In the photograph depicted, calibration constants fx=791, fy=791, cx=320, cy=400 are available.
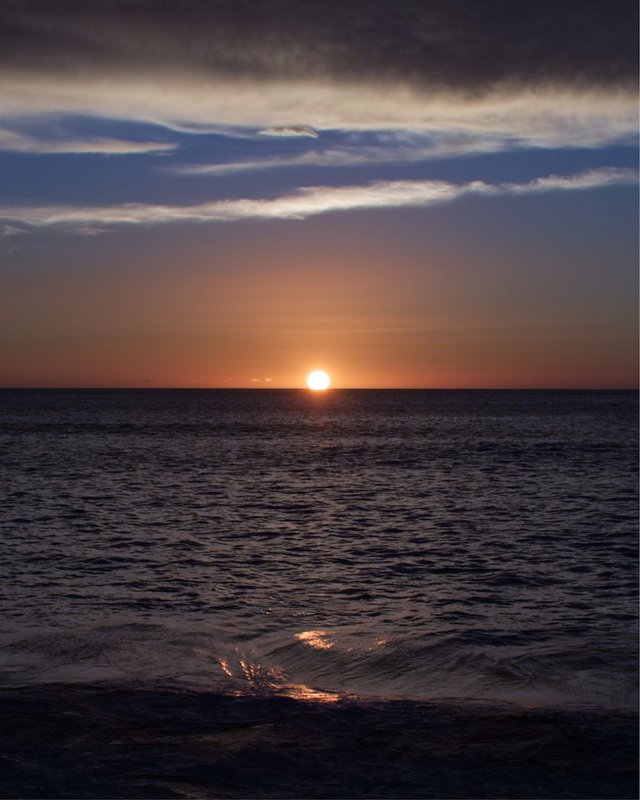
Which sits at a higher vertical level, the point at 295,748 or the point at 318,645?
the point at 295,748

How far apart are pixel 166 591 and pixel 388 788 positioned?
1258 cm

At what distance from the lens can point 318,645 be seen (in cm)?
1605

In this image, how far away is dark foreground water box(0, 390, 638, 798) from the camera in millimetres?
10023

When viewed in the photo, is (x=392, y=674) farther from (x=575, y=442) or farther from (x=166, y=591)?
(x=575, y=442)

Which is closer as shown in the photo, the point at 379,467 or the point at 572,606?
the point at 572,606

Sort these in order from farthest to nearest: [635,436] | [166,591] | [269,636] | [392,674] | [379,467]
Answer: [635,436]
[379,467]
[166,591]
[269,636]
[392,674]

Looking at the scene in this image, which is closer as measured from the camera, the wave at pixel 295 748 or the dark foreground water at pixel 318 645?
the wave at pixel 295 748

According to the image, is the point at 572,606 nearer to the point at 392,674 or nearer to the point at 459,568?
the point at 459,568

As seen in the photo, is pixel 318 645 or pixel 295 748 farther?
pixel 318 645

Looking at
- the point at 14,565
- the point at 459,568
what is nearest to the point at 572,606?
the point at 459,568

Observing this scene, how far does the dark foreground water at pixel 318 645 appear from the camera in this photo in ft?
32.9

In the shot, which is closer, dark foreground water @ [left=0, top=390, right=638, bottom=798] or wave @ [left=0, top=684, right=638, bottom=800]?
wave @ [left=0, top=684, right=638, bottom=800]

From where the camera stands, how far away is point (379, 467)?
6050 centimetres

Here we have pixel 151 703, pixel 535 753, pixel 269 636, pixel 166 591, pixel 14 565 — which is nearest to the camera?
pixel 535 753
